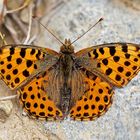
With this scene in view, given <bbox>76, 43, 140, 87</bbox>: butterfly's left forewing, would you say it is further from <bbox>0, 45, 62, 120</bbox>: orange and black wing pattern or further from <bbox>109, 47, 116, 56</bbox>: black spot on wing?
<bbox>0, 45, 62, 120</bbox>: orange and black wing pattern

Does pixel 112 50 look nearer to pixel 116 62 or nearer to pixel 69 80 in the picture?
pixel 116 62

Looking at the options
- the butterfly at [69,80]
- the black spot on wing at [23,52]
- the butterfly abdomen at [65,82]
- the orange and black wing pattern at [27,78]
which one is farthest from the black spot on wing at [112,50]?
the black spot on wing at [23,52]

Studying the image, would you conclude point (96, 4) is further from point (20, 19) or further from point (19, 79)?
point (19, 79)

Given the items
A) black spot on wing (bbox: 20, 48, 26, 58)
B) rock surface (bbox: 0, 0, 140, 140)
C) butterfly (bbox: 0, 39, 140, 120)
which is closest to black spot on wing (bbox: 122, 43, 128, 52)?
butterfly (bbox: 0, 39, 140, 120)

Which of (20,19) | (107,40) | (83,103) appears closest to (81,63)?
(83,103)

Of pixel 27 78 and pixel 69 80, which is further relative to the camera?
pixel 69 80

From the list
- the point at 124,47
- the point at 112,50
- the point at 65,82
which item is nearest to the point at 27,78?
the point at 65,82
